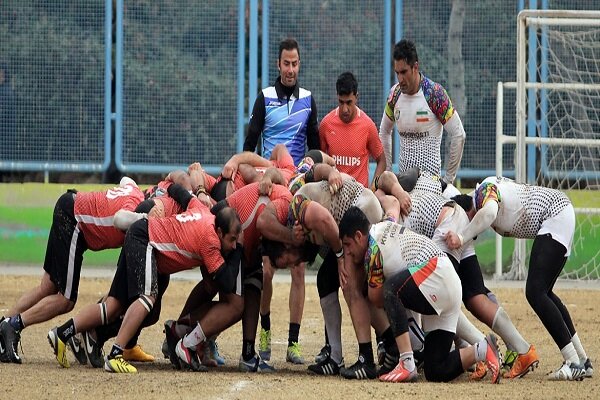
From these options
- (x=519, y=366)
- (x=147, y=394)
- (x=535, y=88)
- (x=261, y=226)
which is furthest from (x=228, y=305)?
(x=535, y=88)

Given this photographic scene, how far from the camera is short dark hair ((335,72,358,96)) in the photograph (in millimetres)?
12094

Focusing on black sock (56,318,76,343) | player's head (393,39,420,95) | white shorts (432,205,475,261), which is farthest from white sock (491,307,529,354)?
black sock (56,318,76,343)

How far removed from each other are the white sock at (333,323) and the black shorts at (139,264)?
1.35 m

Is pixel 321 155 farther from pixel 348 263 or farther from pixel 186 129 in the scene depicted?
pixel 186 129

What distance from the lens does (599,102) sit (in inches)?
754

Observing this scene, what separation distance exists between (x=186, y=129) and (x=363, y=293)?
10307mm

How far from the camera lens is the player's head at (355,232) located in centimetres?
1023

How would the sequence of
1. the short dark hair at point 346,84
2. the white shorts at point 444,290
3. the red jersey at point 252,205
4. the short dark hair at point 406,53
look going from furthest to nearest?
the short dark hair at point 346,84 → the short dark hair at point 406,53 → the red jersey at point 252,205 → the white shorts at point 444,290

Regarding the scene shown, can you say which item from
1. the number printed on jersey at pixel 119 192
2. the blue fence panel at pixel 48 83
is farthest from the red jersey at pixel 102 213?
the blue fence panel at pixel 48 83

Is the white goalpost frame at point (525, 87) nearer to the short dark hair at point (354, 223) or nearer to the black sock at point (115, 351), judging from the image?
the short dark hair at point (354, 223)

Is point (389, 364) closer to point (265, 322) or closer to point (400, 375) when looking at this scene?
point (400, 375)

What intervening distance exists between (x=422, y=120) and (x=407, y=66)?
0.54 m

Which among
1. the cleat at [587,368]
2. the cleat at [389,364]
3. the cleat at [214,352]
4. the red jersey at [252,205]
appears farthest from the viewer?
the cleat at [214,352]

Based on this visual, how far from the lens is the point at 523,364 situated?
10.7 meters
